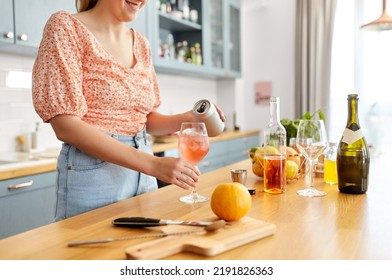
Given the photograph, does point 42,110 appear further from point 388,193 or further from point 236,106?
point 236,106

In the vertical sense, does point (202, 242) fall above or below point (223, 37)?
below

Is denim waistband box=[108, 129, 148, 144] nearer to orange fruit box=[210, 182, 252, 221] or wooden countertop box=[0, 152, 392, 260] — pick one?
wooden countertop box=[0, 152, 392, 260]

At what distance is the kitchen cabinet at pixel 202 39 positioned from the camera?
3389 millimetres

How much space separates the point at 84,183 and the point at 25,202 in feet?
3.15

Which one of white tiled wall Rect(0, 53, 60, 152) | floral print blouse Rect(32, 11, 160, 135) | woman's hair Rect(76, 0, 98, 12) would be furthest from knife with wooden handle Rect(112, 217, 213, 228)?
white tiled wall Rect(0, 53, 60, 152)

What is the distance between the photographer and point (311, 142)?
1.19 metres

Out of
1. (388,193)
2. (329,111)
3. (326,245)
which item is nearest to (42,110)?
(326,245)

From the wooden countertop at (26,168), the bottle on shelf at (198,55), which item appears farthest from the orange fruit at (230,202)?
the bottle on shelf at (198,55)

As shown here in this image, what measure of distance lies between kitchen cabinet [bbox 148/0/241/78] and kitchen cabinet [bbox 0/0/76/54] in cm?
101

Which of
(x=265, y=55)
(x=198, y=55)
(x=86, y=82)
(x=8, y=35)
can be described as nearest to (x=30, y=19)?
(x=8, y=35)

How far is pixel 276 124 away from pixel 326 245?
53 centimetres

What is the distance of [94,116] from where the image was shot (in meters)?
1.21

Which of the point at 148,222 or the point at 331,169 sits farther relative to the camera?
the point at 331,169

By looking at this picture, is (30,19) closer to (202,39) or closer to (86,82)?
(86,82)
